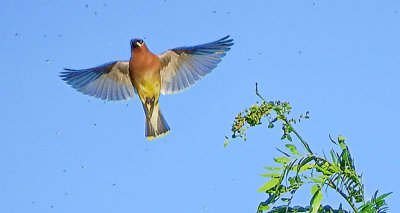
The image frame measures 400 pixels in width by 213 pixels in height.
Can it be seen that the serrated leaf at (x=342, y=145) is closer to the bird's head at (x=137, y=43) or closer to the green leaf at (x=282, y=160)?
the green leaf at (x=282, y=160)

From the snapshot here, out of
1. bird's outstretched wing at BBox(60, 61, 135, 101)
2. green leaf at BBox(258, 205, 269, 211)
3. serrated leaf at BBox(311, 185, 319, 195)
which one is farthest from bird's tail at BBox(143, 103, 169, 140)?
serrated leaf at BBox(311, 185, 319, 195)

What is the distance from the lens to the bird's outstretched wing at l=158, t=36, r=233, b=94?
7.64m

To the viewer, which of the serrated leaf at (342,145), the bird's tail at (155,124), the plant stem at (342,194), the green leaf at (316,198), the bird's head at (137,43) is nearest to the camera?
the green leaf at (316,198)

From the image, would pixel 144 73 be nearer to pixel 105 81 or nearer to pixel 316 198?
pixel 105 81

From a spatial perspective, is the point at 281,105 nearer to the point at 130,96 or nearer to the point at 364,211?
the point at 364,211

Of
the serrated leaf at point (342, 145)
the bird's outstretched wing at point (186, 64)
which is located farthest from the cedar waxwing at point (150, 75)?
the serrated leaf at point (342, 145)

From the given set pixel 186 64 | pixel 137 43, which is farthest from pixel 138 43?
pixel 186 64

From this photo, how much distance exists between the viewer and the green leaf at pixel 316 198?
9.99 ft

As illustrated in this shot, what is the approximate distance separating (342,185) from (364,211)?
24cm

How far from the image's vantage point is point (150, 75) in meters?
7.63

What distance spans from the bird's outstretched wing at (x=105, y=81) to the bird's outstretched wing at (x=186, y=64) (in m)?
0.43

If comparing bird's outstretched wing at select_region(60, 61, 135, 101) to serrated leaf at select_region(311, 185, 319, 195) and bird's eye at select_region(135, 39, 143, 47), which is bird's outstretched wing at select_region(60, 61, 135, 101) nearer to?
bird's eye at select_region(135, 39, 143, 47)

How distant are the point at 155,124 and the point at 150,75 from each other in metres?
0.50

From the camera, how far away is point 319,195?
312cm
